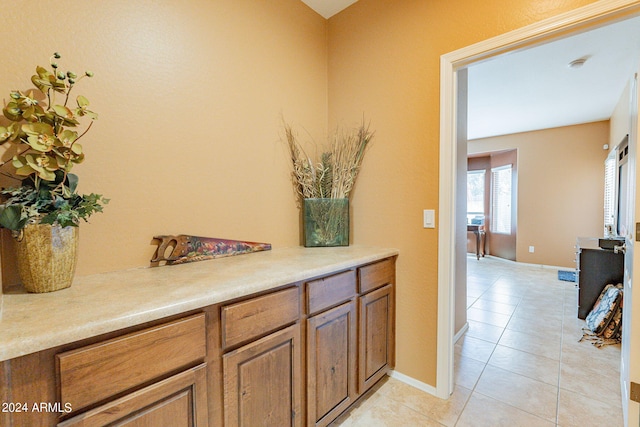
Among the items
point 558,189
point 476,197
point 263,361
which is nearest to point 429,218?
point 263,361

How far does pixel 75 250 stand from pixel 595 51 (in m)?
4.02

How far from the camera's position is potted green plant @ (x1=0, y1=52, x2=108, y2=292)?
0.93 metres

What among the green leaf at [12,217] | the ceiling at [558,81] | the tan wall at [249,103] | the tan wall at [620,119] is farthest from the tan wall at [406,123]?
the tan wall at [620,119]

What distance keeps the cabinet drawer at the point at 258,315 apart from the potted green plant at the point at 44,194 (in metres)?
0.60

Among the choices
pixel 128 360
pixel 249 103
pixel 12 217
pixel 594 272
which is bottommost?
pixel 594 272

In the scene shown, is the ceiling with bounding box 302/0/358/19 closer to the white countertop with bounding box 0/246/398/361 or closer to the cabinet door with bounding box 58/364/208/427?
the white countertop with bounding box 0/246/398/361

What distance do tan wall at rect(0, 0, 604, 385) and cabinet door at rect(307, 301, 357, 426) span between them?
1.70 feet

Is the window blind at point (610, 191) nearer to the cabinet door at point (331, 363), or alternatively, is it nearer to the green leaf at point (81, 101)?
the cabinet door at point (331, 363)

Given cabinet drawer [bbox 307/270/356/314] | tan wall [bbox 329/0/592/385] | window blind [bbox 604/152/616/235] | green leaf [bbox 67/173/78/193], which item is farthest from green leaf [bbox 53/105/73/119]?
window blind [bbox 604/152/616/235]

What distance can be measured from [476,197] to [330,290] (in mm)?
6533

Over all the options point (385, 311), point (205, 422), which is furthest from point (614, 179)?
point (205, 422)

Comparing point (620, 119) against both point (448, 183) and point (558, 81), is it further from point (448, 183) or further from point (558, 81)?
point (448, 183)

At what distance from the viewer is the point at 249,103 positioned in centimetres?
177

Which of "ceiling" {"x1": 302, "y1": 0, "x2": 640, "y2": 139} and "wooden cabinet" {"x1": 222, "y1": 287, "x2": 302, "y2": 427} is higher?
"ceiling" {"x1": 302, "y1": 0, "x2": 640, "y2": 139}
